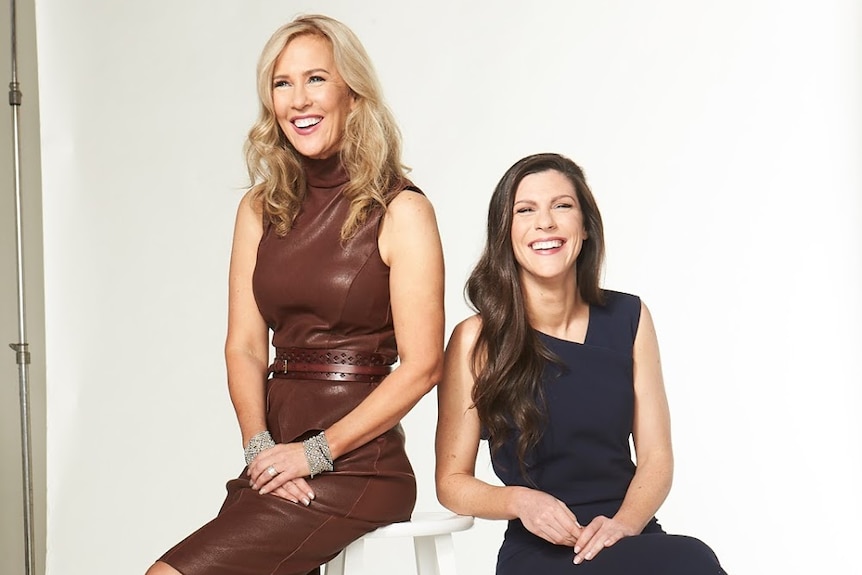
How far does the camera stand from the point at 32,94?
460 cm

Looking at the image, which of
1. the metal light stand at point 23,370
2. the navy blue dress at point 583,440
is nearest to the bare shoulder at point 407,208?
the navy blue dress at point 583,440

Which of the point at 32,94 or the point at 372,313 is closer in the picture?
the point at 372,313

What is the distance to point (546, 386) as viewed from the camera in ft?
8.33

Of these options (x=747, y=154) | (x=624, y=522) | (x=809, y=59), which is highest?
(x=809, y=59)

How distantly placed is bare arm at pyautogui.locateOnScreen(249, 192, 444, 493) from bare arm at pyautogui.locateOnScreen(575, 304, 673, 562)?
408 millimetres

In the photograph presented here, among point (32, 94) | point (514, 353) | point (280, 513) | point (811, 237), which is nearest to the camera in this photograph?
point (280, 513)

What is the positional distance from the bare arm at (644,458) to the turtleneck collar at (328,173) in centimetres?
66

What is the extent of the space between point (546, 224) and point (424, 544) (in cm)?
66

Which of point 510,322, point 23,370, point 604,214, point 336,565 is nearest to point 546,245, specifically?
point 510,322

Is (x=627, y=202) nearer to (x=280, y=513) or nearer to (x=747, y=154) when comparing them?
(x=747, y=154)

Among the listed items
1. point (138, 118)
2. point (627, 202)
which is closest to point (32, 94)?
point (138, 118)

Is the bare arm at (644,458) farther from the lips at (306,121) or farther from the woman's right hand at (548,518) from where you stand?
the lips at (306,121)

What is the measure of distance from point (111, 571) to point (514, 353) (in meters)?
2.66

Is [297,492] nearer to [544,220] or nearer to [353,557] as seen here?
[353,557]
